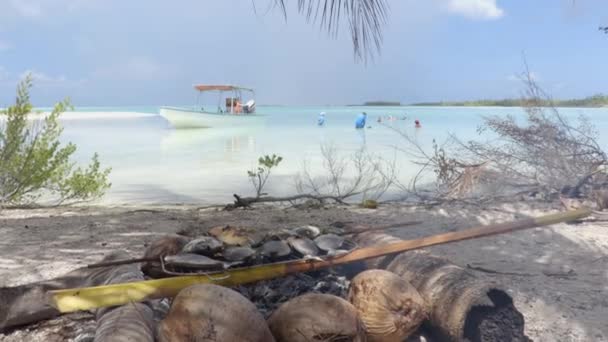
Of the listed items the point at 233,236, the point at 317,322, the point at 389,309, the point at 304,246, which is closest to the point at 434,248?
the point at 304,246

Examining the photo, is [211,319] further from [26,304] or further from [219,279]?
[26,304]

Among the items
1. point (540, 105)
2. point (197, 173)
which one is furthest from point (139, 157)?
point (540, 105)

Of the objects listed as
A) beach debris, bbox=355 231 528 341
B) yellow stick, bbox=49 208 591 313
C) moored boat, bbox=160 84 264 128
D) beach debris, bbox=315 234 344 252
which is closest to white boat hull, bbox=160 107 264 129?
moored boat, bbox=160 84 264 128

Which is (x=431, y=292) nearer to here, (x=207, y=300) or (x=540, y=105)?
(x=207, y=300)

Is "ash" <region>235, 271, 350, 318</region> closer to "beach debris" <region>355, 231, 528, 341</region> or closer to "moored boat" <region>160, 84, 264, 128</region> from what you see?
"beach debris" <region>355, 231, 528, 341</region>

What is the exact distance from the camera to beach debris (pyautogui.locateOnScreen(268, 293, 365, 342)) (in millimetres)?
1802

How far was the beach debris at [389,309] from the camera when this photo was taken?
204cm

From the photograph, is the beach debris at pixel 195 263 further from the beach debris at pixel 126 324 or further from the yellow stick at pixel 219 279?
the beach debris at pixel 126 324

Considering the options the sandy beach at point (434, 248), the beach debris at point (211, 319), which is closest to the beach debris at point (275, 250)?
the beach debris at point (211, 319)

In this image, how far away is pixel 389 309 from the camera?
2045 millimetres

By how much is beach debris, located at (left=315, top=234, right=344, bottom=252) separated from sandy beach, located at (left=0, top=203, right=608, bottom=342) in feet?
3.45

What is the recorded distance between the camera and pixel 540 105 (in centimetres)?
736

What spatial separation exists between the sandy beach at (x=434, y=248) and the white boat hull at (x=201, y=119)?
1031 inches

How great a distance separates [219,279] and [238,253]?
36cm
